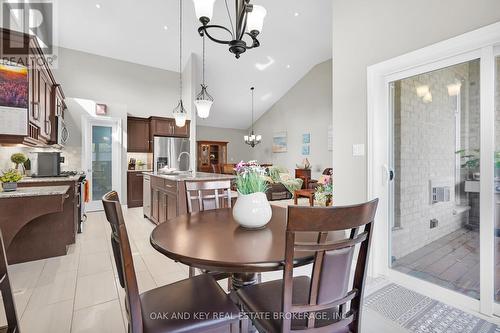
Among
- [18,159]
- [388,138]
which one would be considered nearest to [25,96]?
[18,159]

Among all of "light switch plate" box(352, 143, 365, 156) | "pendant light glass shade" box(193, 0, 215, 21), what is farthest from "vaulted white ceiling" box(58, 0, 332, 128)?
"light switch plate" box(352, 143, 365, 156)

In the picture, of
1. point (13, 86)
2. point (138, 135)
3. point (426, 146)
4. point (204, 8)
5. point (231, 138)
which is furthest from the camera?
point (231, 138)

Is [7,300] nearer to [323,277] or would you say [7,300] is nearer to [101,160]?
[323,277]

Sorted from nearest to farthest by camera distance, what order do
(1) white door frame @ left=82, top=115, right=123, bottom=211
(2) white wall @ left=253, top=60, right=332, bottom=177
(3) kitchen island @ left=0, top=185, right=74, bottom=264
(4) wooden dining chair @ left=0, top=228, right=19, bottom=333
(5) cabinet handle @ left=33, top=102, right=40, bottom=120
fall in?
1. (4) wooden dining chair @ left=0, top=228, right=19, bottom=333
2. (3) kitchen island @ left=0, top=185, right=74, bottom=264
3. (5) cabinet handle @ left=33, top=102, right=40, bottom=120
4. (1) white door frame @ left=82, top=115, right=123, bottom=211
5. (2) white wall @ left=253, top=60, right=332, bottom=177

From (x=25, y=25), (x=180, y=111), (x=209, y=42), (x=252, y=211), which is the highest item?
(x=209, y=42)

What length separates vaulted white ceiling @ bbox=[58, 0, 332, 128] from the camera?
4.67 m

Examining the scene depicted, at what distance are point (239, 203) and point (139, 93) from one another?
6234mm

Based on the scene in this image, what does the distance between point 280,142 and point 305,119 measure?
1.51 m

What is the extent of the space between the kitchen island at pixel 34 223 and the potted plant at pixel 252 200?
2108 millimetres

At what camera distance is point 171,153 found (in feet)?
19.9

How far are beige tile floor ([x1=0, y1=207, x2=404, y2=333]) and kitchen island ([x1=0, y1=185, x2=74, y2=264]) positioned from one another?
5.2 inches

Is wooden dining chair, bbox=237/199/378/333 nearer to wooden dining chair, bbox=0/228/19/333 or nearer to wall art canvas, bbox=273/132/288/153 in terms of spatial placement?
wooden dining chair, bbox=0/228/19/333

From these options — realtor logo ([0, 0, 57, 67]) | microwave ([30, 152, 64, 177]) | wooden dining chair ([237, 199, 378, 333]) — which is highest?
realtor logo ([0, 0, 57, 67])

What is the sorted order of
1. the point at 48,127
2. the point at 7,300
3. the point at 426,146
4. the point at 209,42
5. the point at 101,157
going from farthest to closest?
the point at 209,42 < the point at 101,157 < the point at 48,127 < the point at 426,146 < the point at 7,300
